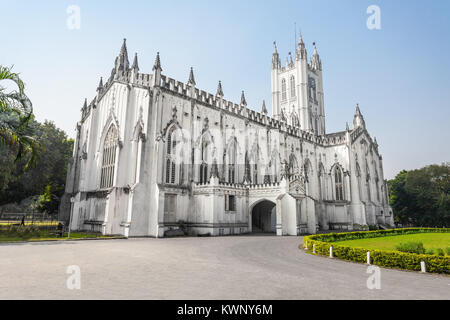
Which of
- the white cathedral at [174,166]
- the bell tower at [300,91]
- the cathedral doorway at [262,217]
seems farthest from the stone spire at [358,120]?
the cathedral doorway at [262,217]

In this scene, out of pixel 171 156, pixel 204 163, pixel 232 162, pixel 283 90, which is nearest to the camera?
pixel 171 156

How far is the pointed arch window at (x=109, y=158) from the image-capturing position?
94.1ft

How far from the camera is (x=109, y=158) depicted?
1166 inches

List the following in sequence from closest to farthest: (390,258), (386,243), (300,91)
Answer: (390,258) → (386,243) → (300,91)

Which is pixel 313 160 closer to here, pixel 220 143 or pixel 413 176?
pixel 220 143

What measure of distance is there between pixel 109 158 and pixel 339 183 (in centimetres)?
3752

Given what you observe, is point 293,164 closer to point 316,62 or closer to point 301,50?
point 301,50

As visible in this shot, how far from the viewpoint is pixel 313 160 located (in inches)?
1892

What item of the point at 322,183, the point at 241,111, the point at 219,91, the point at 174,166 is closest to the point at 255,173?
the point at 241,111

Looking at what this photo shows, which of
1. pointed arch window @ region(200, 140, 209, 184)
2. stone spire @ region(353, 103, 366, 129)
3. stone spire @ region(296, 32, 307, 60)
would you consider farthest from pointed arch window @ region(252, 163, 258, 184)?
stone spire @ region(296, 32, 307, 60)

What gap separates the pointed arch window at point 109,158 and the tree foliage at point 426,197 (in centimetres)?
5624

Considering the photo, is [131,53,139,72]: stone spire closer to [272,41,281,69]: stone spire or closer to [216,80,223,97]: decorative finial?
[216,80,223,97]: decorative finial

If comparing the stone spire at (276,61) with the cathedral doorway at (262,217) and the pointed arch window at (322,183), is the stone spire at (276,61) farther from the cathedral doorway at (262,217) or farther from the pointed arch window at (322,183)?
the cathedral doorway at (262,217)
